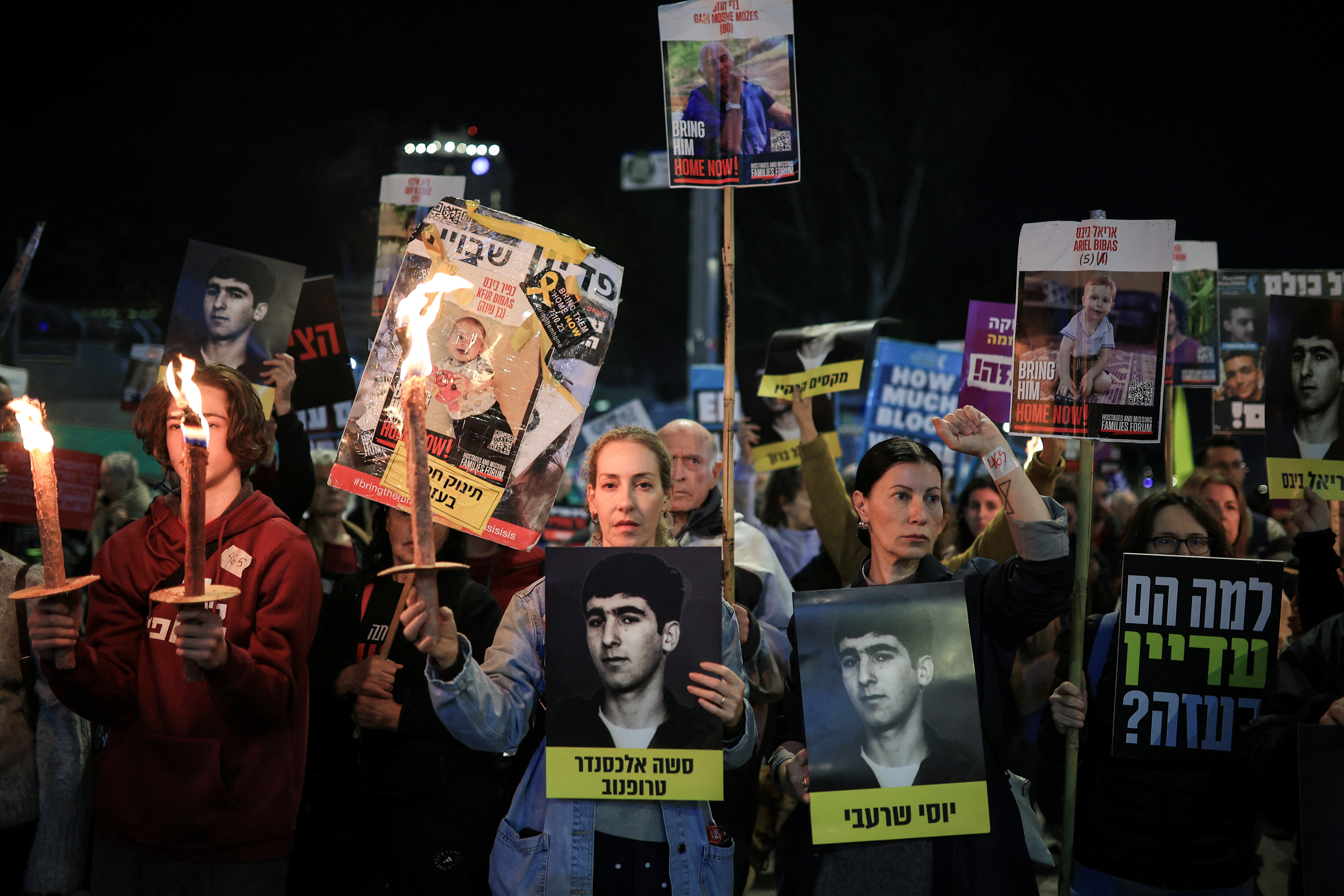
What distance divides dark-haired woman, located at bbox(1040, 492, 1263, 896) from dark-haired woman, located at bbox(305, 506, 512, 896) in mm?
1750

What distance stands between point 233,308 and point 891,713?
3.36 m

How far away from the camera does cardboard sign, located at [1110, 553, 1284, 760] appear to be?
280 cm

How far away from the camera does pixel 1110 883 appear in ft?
9.67


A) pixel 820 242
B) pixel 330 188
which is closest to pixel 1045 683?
pixel 330 188

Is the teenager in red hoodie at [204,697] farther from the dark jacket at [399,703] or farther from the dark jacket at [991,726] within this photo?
the dark jacket at [991,726]

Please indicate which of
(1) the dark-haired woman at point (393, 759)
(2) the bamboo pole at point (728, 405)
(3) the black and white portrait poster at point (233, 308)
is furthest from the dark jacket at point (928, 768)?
(3) the black and white portrait poster at point (233, 308)

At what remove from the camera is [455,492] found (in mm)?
3018

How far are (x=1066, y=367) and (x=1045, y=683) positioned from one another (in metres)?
1.67

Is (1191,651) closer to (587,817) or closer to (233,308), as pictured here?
(587,817)

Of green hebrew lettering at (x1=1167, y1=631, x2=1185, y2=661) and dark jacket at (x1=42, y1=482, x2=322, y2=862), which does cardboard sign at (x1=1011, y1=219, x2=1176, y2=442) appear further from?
dark jacket at (x1=42, y1=482, x2=322, y2=862)

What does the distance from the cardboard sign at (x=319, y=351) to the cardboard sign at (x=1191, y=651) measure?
354 cm

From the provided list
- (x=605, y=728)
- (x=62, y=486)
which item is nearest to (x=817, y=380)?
(x=605, y=728)

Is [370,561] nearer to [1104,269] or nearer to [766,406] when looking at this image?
[1104,269]

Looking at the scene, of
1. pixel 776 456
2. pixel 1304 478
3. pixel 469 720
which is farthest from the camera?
pixel 776 456
